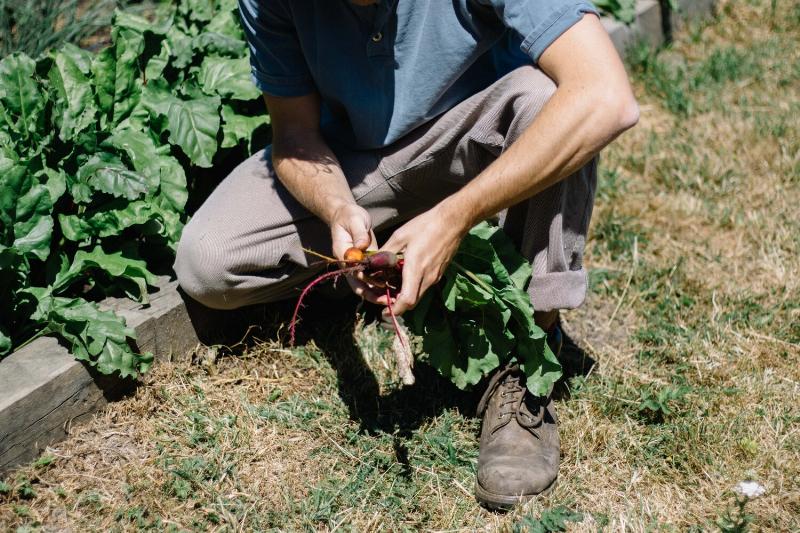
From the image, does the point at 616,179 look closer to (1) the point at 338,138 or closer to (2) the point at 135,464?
(1) the point at 338,138

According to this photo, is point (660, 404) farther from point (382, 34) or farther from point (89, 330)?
point (89, 330)

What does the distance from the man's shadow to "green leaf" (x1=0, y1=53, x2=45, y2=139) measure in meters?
0.74

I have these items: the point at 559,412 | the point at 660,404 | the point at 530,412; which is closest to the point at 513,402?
the point at 530,412

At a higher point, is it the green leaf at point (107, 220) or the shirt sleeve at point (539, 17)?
the shirt sleeve at point (539, 17)

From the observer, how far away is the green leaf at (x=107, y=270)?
8.59 feet

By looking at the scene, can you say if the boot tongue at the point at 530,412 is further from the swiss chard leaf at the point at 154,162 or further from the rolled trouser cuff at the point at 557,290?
the swiss chard leaf at the point at 154,162

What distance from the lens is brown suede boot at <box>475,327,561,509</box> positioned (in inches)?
90.7

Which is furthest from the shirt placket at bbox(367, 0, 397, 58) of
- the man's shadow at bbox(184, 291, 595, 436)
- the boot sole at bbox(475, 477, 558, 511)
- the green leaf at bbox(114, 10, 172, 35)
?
the boot sole at bbox(475, 477, 558, 511)

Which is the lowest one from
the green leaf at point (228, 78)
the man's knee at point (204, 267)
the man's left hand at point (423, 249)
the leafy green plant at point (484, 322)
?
the leafy green plant at point (484, 322)

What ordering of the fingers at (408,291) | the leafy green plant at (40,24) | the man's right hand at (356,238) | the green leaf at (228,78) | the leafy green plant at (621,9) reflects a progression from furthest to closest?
the leafy green plant at (621,9) → the leafy green plant at (40,24) → the green leaf at (228,78) → the man's right hand at (356,238) → the fingers at (408,291)

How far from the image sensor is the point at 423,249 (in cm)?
209

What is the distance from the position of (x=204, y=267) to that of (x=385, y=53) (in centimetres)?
84

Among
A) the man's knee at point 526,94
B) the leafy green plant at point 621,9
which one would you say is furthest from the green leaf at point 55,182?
the leafy green plant at point 621,9

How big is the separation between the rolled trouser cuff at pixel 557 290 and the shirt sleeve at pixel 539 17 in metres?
0.61
